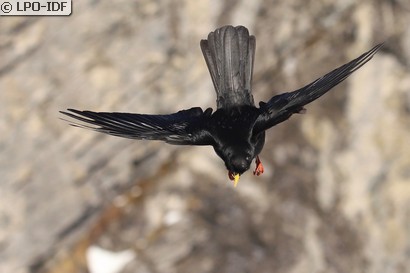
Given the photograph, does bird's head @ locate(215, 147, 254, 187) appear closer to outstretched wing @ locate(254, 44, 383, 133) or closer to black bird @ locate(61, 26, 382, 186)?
black bird @ locate(61, 26, 382, 186)

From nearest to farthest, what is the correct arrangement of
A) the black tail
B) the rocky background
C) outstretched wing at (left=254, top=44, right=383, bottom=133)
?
1. outstretched wing at (left=254, top=44, right=383, bottom=133)
2. the black tail
3. the rocky background

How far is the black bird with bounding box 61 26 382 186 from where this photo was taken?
33.7 ft

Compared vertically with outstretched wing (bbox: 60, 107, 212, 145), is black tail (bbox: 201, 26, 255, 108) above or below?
above

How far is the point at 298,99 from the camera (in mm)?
10289

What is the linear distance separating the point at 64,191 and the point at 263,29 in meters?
4.58

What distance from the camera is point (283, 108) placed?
10375mm

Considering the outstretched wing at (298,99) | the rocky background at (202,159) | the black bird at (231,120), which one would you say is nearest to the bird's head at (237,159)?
the black bird at (231,120)

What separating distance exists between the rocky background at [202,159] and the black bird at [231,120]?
6.53 m

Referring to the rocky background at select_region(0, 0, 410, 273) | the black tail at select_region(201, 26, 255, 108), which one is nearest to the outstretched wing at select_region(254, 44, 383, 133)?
the black tail at select_region(201, 26, 255, 108)

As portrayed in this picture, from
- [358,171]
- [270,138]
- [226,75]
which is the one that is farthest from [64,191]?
[226,75]

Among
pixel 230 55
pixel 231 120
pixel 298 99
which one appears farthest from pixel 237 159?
pixel 230 55

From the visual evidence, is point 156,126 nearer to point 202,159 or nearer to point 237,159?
point 237,159

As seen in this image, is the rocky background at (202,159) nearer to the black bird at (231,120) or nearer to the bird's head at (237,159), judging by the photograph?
the black bird at (231,120)

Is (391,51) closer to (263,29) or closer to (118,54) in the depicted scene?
(263,29)
